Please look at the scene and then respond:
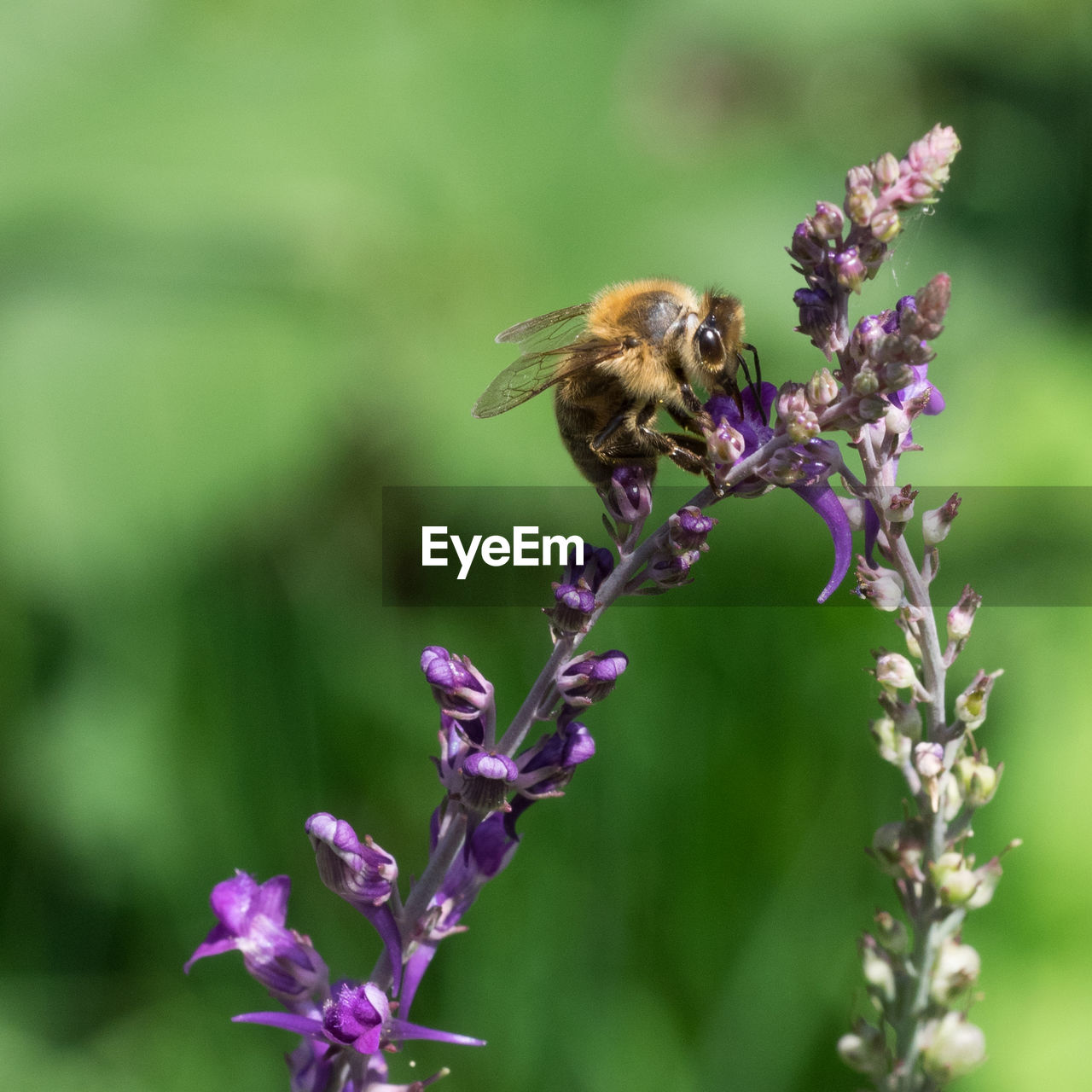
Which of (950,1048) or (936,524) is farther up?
(936,524)

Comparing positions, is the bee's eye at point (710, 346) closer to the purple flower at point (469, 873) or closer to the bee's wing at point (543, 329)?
the bee's wing at point (543, 329)

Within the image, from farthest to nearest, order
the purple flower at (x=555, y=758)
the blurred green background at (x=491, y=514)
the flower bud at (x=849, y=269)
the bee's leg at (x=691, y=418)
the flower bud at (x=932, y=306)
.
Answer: the blurred green background at (x=491, y=514) < the bee's leg at (x=691, y=418) < the purple flower at (x=555, y=758) < the flower bud at (x=849, y=269) < the flower bud at (x=932, y=306)

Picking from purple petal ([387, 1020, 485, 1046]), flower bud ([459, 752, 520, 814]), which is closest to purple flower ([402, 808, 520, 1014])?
purple petal ([387, 1020, 485, 1046])

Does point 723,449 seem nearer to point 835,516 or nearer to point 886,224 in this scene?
point 835,516

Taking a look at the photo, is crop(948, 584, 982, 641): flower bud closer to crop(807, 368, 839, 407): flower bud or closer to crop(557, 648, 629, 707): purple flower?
crop(807, 368, 839, 407): flower bud

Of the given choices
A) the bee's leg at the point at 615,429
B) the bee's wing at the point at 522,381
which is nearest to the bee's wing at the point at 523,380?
the bee's wing at the point at 522,381

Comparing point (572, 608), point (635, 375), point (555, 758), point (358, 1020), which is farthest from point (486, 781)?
point (635, 375)
